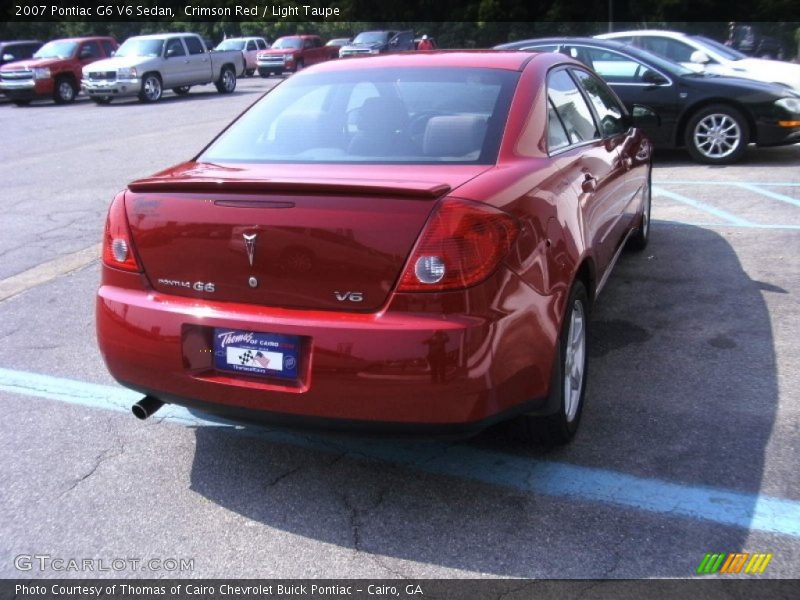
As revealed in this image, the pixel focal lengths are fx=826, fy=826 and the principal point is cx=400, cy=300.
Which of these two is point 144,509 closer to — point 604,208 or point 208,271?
point 208,271

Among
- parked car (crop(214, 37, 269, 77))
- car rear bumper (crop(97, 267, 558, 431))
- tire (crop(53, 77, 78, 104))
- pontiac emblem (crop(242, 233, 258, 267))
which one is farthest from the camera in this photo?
parked car (crop(214, 37, 269, 77))

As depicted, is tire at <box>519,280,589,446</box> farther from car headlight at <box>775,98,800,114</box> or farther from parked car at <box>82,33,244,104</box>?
parked car at <box>82,33,244,104</box>

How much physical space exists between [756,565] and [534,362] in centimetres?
99

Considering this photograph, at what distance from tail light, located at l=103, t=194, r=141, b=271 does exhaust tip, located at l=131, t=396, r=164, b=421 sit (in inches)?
21.6

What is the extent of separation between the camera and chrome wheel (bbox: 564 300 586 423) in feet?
11.4

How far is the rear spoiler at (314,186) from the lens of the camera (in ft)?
9.46

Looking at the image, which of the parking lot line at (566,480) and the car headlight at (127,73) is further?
the car headlight at (127,73)

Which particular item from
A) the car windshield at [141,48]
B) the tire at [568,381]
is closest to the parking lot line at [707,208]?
the tire at [568,381]

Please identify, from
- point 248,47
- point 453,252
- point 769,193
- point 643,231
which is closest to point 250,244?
point 453,252

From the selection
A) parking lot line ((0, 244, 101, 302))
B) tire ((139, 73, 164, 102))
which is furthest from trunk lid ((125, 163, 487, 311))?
tire ((139, 73, 164, 102))

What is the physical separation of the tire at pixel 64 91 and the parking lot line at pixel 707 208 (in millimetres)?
19456

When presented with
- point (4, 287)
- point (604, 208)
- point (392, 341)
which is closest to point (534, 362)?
point (392, 341)

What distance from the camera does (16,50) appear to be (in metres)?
26.1

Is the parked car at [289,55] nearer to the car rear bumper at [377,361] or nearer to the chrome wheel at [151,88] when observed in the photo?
the chrome wheel at [151,88]
